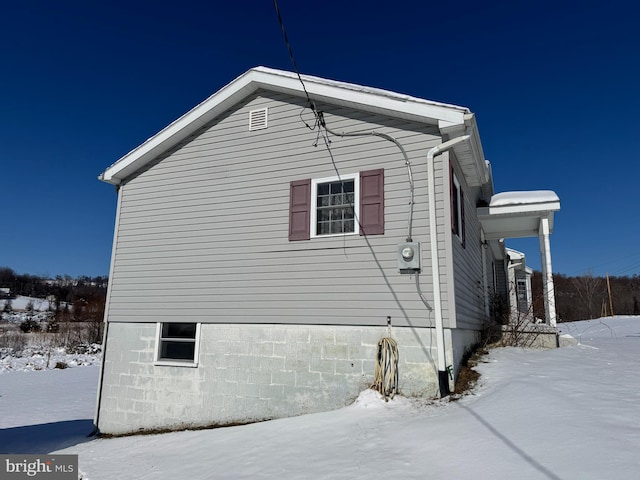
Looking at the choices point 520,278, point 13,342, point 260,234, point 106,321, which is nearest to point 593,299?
point 520,278

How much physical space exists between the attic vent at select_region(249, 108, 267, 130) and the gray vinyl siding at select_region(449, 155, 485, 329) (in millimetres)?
3686

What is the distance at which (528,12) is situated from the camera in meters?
9.01

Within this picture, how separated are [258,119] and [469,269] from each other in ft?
16.9

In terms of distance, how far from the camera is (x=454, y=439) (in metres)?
4.09

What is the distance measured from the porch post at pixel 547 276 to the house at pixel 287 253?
0.55ft

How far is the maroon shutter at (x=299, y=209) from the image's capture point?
7.29 m

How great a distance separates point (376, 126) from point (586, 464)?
5.50 meters

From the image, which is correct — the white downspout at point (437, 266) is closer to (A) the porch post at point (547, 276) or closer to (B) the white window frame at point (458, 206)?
(B) the white window frame at point (458, 206)

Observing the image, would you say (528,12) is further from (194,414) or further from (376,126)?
(194,414)

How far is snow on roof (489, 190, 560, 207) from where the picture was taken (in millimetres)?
9500

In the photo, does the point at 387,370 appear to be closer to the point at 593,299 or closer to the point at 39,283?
the point at 593,299

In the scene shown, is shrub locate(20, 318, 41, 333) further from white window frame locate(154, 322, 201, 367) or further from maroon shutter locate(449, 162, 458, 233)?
maroon shutter locate(449, 162, 458, 233)

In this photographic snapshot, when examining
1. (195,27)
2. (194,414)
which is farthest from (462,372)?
(195,27)

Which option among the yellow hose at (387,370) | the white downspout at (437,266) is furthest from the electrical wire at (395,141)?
the yellow hose at (387,370)
